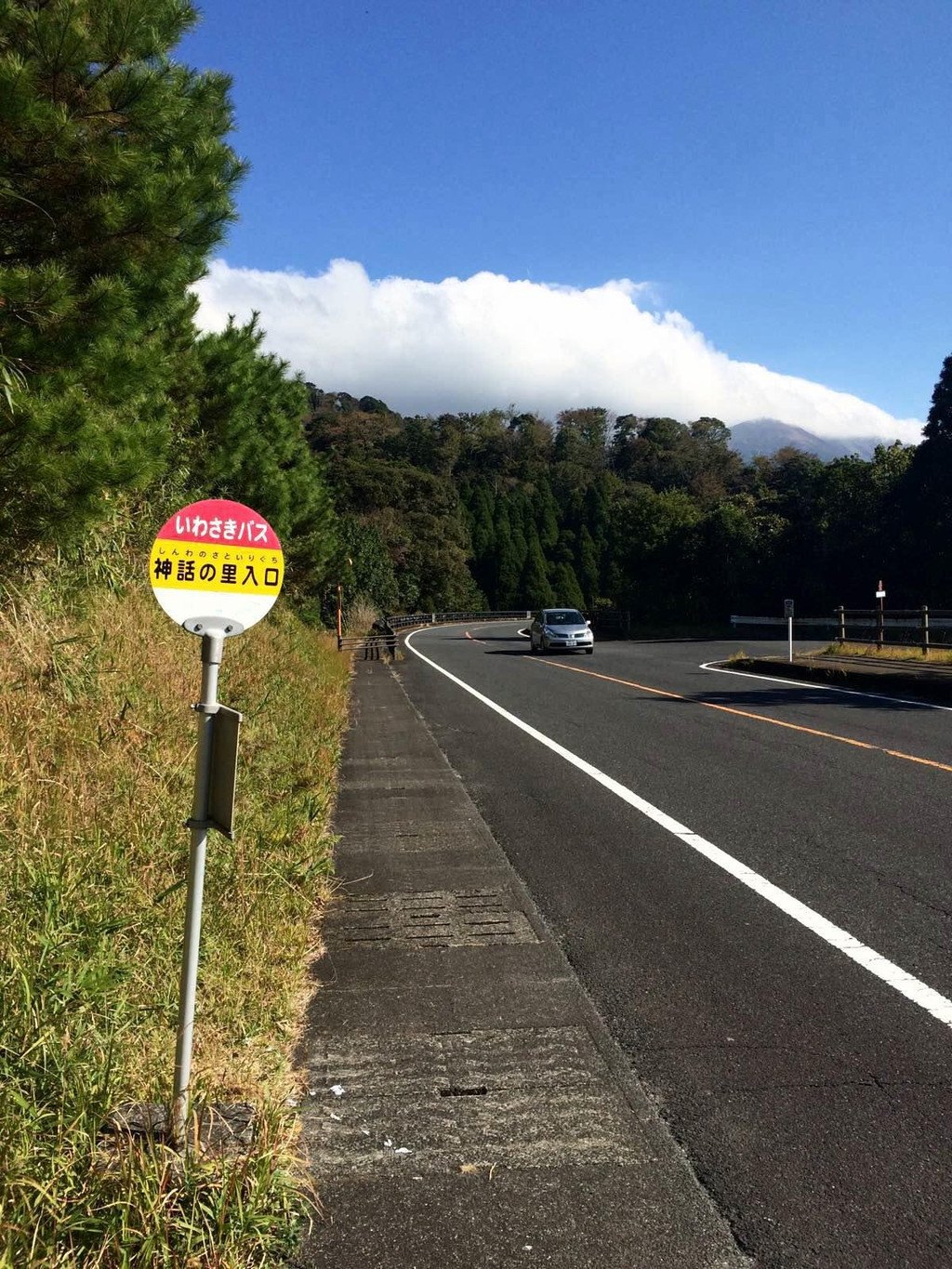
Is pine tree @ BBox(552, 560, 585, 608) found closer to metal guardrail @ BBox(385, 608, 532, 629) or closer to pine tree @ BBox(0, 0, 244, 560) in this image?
metal guardrail @ BBox(385, 608, 532, 629)

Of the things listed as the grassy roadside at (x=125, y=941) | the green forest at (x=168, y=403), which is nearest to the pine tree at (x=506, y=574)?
the green forest at (x=168, y=403)

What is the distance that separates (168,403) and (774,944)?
1004 centimetres

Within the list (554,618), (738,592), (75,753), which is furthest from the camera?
(738,592)

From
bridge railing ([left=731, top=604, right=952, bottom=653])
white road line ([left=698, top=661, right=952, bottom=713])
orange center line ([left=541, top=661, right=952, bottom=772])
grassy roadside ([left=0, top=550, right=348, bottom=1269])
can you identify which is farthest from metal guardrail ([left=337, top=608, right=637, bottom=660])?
grassy roadside ([left=0, top=550, right=348, bottom=1269])

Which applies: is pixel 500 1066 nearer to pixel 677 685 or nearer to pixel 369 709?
pixel 369 709

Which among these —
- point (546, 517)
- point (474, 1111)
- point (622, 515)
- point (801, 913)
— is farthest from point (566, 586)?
point (474, 1111)

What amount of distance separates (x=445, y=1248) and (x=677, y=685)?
17.9m

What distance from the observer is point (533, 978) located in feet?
16.2

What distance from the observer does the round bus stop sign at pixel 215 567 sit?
3.50 metres

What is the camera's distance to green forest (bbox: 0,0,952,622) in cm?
679

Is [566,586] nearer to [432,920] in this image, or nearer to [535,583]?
[535,583]

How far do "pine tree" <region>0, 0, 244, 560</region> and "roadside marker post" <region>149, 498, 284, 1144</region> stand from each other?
12.2 ft

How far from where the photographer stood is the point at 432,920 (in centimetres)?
588

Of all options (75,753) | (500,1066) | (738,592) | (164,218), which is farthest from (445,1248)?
(738,592)
